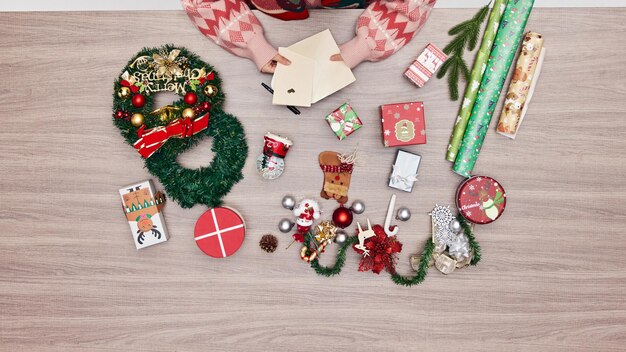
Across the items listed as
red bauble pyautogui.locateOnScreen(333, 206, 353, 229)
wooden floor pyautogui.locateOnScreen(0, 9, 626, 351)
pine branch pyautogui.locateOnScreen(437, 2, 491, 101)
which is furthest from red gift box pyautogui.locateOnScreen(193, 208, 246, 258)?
pine branch pyautogui.locateOnScreen(437, 2, 491, 101)

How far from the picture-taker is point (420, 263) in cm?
119

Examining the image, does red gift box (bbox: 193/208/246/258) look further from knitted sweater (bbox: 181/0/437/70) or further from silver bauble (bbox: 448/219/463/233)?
silver bauble (bbox: 448/219/463/233)

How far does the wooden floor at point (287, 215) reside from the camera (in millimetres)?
1172

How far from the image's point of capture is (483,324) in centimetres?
123

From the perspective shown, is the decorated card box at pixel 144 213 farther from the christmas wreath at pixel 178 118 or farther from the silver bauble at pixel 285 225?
the silver bauble at pixel 285 225

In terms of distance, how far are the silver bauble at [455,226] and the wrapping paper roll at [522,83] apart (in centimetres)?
29

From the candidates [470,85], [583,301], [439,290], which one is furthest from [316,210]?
[583,301]

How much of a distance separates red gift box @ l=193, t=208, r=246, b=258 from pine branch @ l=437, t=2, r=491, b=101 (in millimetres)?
709

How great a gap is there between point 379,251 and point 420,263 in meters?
0.13

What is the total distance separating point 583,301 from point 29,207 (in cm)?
166

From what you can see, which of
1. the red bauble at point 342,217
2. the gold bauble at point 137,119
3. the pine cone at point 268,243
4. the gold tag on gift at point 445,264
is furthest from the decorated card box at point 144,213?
the gold tag on gift at point 445,264

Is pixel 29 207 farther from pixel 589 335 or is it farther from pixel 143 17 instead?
pixel 589 335

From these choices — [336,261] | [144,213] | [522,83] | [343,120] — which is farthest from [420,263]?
[144,213]

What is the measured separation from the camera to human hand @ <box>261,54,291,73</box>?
1128mm
